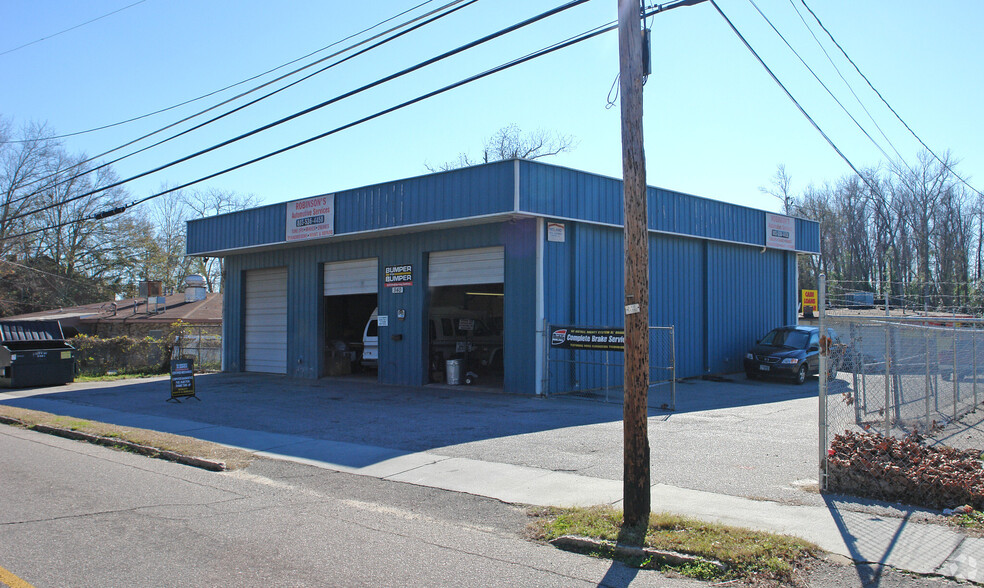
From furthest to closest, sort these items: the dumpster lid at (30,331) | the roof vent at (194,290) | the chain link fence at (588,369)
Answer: the roof vent at (194,290)
the dumpster lid at (30,331)
the chain link fence at (588,369)

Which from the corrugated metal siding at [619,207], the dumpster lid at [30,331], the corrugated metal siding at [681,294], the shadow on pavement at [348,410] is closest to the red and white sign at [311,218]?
the shadow on pavement at [348,410]

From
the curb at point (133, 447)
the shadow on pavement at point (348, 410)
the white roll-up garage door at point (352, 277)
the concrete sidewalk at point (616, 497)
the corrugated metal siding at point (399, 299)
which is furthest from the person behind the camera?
the white roll-up garage door at point (352, 277)

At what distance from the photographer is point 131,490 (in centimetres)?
819

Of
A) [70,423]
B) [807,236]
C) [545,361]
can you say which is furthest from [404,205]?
[807,236]

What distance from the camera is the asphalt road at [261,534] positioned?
5.32 m

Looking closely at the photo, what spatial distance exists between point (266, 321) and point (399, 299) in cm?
773

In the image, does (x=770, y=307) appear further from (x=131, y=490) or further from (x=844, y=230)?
(x=844, y=230)

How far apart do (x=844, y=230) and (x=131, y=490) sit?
2067 inches

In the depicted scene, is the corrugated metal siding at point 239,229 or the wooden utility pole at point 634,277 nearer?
the wooden utility pole at point 634,277

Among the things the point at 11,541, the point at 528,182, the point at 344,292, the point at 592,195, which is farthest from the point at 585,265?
the point at 11,541

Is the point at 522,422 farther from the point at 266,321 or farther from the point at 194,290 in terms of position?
the point at 194,290

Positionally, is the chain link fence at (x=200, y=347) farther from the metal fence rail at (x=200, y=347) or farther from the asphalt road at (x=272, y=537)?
the asphalt road at (x=272, y=537)

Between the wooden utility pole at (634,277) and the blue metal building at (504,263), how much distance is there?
9575 mm

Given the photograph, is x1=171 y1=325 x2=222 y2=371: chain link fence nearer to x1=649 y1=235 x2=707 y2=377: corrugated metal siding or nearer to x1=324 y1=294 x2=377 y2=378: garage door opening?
x1=324 y1=294 x2=377 y2=378: garage door opening
